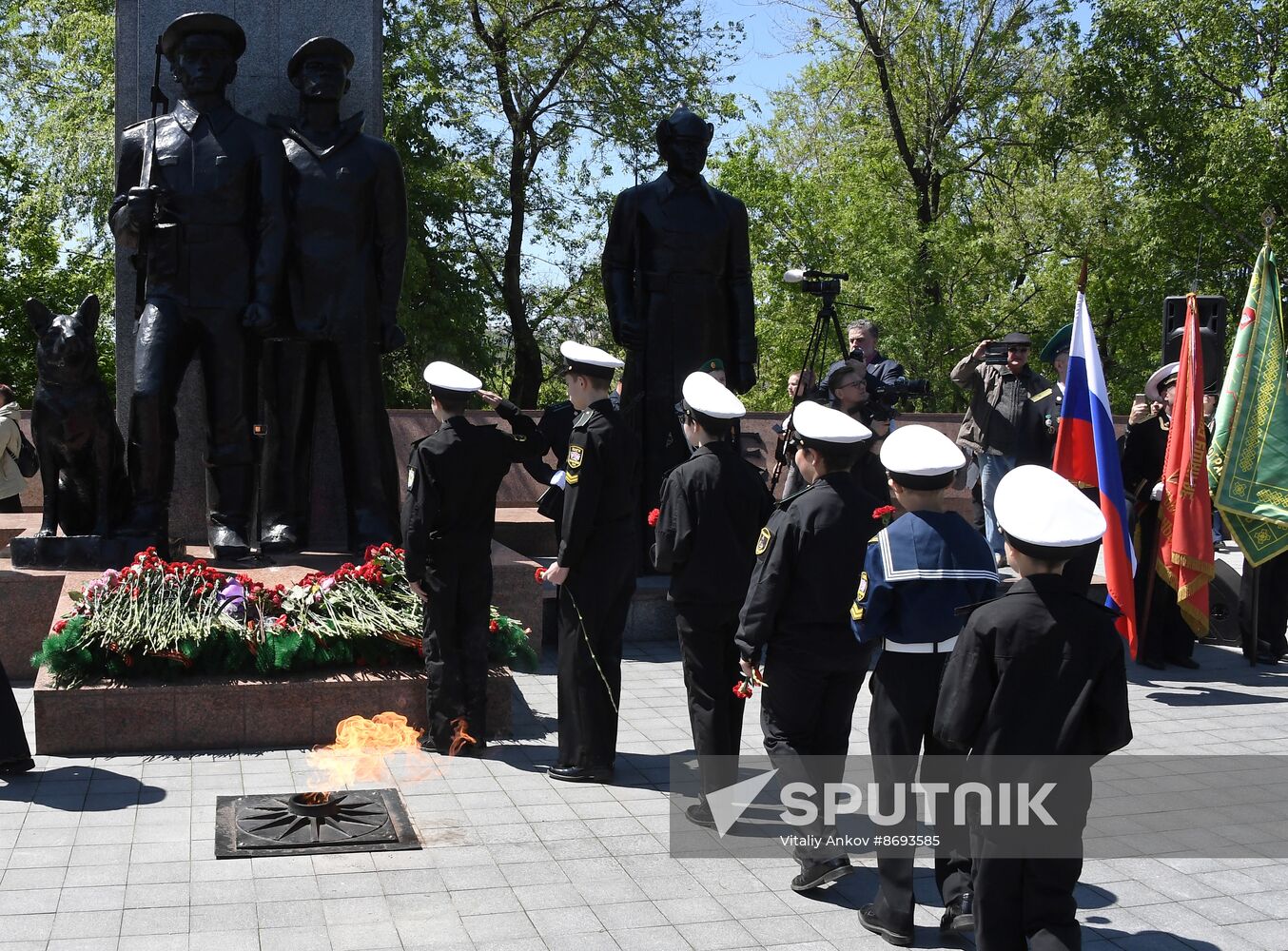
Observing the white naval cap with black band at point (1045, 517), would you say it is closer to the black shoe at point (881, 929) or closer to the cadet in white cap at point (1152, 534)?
the black shoe at point (881, 929)

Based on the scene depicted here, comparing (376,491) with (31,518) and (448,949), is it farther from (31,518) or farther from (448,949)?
(448,949)

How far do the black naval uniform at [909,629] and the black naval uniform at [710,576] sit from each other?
1200mm

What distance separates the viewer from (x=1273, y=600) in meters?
10.8

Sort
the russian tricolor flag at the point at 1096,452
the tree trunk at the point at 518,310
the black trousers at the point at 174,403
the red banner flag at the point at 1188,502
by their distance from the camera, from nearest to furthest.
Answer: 1. the black trousers at the point at 174,403
2. the russian tricolor flag at the point at 1096,452
3. the red banner flag at the point at 1188,502
4. the tree trunk at the point at 518,310

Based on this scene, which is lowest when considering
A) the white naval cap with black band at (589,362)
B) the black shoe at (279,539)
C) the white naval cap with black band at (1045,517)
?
the black shoe at (279,539)

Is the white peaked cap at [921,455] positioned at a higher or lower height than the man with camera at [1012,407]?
lower

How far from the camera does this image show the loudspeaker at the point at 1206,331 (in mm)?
11992

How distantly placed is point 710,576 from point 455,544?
1512 millimetres

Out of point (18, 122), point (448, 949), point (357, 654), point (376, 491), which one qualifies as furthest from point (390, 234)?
point (18, 122)

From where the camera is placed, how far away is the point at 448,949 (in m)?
4.70

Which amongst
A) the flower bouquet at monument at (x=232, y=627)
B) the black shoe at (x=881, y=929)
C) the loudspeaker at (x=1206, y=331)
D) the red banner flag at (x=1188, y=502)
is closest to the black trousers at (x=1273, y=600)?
the red banner flag at (x=1188, y=502)

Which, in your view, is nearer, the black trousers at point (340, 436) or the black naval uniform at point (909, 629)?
the black naval uniform at point (909, 629)

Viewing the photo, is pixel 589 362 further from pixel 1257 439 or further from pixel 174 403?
pixel 1257 439

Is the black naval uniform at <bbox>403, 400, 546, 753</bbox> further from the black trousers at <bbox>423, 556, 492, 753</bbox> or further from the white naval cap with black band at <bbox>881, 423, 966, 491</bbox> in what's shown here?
the white naval cap with black band at <bbox>881, 423, 966, 491</bbox>
